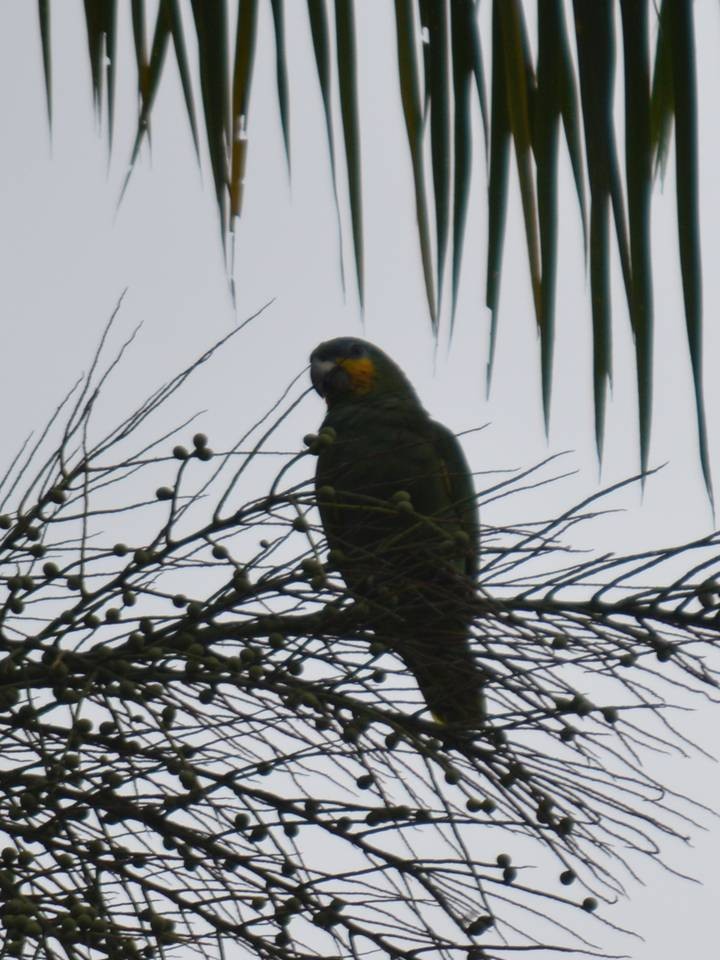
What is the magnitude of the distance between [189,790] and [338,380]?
2469 millimetres

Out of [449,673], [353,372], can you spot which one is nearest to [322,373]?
[353,372]

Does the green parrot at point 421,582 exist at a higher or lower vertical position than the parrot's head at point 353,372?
lower

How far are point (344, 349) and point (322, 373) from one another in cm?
11

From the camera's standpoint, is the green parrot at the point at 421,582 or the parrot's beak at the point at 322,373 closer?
the green parrot at the point at 421,582

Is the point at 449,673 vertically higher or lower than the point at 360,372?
lower

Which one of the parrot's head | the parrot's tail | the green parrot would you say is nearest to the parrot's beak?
the parrot's head

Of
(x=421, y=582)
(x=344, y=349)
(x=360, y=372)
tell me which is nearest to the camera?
(x=421, y=582)

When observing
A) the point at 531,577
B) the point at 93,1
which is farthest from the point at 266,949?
the point at 93,1

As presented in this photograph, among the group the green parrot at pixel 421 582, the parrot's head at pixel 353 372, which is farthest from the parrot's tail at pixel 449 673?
the parrot's head at pixel 353 372

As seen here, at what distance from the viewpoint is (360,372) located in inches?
148

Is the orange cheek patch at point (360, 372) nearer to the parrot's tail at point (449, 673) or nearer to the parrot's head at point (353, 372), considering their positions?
the parrot's head at point (353, 372)

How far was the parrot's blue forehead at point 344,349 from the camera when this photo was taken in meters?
3.85

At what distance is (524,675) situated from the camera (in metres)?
1.39

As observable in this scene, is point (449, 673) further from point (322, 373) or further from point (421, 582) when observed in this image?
point (322, 373)
